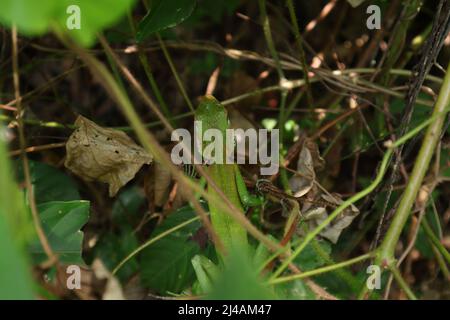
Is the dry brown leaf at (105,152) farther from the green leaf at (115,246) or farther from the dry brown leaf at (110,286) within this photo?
the green leaf at (115,246)

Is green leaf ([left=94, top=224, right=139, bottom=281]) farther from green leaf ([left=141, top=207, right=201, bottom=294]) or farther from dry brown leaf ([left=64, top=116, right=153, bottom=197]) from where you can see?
dry brown leaf ([left=64, top=116, right=153, bottom=197])

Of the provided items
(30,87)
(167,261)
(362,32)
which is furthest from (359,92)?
(30,87)

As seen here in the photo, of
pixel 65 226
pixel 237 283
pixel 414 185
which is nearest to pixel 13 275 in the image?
pixel 237 283

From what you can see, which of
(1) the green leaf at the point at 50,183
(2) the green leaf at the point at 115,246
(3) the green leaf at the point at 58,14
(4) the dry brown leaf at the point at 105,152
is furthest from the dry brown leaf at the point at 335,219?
(3) the green leaf at the point at 58,14

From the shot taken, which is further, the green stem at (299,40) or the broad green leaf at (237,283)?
the green stem at (299,40)

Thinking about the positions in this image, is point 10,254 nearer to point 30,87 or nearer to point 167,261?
point 167,261

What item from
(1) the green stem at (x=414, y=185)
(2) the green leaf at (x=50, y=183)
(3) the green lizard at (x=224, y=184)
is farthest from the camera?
(2) the green leaf at (x=50, y=183)

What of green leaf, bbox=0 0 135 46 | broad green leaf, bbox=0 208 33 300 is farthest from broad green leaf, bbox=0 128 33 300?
green leaf, bbox=0 0 135 46
